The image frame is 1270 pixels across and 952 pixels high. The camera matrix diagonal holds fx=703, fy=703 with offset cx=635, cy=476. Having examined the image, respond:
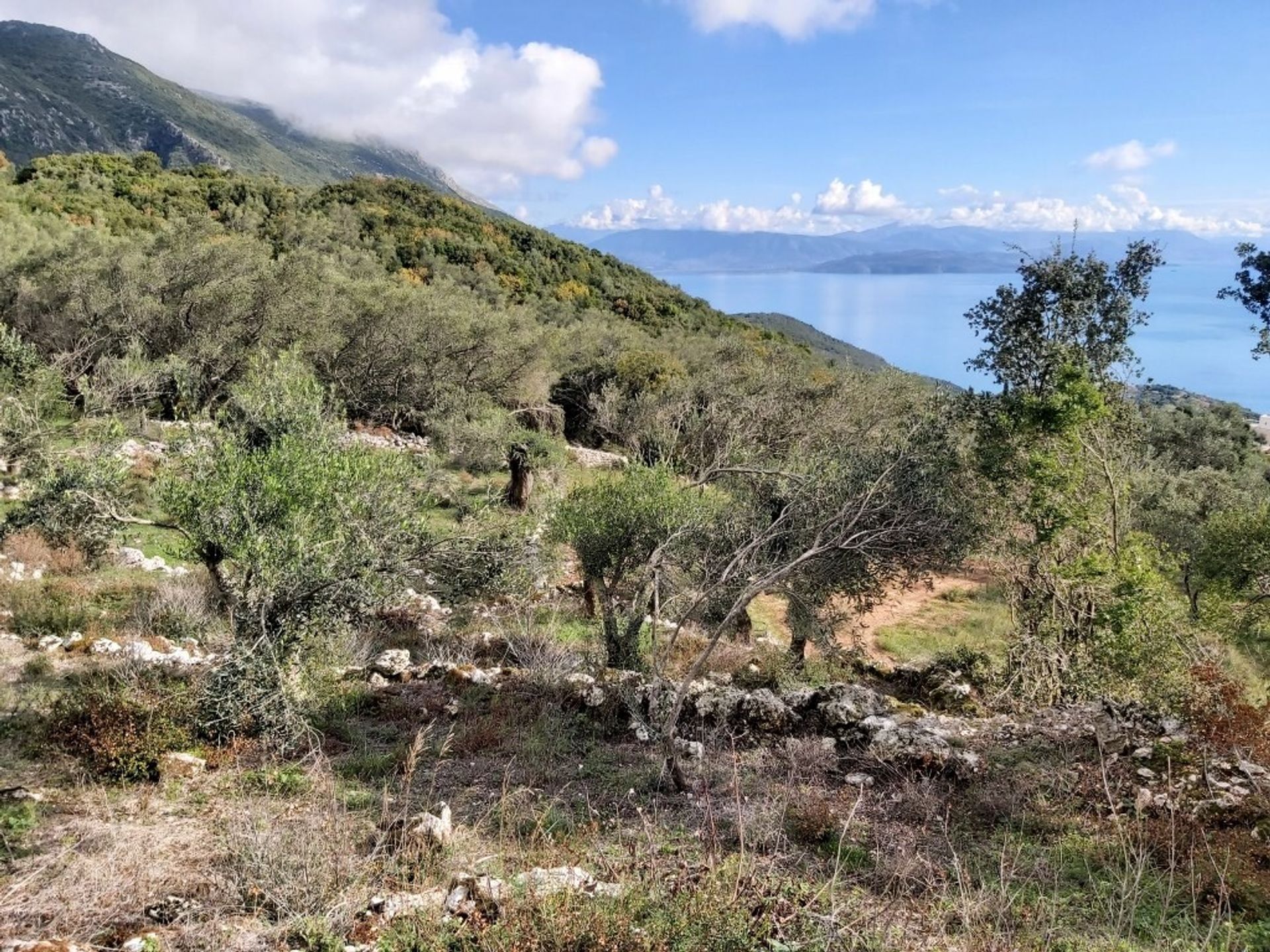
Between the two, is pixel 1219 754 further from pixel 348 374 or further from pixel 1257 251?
pixel 348 374

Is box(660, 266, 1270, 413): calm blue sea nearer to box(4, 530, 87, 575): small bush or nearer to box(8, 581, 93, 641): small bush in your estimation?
box(8, 581, 93, 641): small bush

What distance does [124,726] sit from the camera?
8320 millimetres

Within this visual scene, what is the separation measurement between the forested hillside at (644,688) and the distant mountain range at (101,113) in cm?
12987

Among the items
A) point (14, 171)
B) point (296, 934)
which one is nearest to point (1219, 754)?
point (296, 934)

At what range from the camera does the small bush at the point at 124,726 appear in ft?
26.0

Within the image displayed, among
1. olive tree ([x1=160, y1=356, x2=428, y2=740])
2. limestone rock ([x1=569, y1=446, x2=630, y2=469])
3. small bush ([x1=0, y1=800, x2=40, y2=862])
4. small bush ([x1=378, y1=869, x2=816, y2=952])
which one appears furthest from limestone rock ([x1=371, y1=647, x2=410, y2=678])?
limestone rock ([x1=569, y1=446, x2=630, y2=469])

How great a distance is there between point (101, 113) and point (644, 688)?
192 m

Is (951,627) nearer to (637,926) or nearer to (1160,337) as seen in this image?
(637,926)

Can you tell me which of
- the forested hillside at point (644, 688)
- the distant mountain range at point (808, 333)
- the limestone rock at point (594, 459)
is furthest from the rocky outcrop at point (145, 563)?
the distant mountain range at point (808, 333)

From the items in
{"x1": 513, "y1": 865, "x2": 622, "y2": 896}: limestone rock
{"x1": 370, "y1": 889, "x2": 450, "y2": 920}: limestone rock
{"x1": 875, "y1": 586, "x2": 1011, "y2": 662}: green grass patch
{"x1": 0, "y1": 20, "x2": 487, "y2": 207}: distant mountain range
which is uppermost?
{"x1": 0, "y1": 20, "x2": 487, "y2": 207}: distant mountain range

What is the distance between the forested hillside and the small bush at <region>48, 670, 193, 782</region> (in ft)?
0.16

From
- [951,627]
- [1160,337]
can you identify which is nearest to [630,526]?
[951,627]

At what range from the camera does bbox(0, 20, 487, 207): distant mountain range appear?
404 feet

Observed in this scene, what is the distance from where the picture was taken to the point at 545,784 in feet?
27.8
